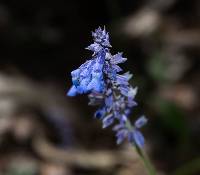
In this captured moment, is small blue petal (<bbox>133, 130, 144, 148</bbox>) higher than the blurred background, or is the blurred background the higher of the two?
the blurred background

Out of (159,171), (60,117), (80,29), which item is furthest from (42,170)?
(80,29)

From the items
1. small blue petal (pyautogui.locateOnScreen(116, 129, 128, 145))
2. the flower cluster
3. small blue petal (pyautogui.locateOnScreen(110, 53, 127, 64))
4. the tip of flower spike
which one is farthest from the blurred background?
the tip of flower spike

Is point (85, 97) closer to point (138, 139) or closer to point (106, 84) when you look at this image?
point (138, 139)

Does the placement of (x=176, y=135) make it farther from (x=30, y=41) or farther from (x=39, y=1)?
(x=39, y=1)

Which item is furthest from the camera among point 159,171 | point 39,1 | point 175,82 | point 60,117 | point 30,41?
point 39,1

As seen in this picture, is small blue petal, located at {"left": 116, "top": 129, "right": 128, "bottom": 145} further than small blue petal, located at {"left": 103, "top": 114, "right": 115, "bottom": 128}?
Yes

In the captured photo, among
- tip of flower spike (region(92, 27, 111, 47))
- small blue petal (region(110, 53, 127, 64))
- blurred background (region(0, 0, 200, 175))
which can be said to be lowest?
small blue petal (region(110, 53, 127, 64))

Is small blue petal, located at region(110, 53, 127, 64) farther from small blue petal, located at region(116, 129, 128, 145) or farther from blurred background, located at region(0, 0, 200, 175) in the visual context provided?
blurred background, located at region(0, 0, 200, 175)
